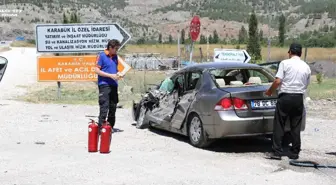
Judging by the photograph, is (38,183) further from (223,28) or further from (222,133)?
(223,28)

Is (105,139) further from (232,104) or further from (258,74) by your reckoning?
(258,74)

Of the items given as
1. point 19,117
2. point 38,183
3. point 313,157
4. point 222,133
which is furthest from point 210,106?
point 19,117

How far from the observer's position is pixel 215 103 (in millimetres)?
8414

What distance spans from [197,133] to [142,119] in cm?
249

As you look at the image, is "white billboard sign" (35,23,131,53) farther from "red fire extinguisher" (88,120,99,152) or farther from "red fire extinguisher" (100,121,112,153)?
"red fire extinguisher" (100,121,112,153)

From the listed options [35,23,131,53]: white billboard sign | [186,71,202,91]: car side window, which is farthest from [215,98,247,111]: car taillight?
[35,23,131,53]: white billboard sign

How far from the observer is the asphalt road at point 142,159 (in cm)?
673

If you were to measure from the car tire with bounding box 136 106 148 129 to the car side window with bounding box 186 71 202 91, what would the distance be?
70.9 inches

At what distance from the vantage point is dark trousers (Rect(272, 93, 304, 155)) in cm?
778

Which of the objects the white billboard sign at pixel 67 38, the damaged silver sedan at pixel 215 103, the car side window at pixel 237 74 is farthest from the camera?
the white billboard sign at pixel 67 38

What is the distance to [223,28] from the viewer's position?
181 metres

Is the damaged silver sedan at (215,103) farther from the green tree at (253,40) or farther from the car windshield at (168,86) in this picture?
the green tree at (253,40)

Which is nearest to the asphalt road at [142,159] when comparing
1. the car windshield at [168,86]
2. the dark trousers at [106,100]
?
the dark trousers at [106,100]

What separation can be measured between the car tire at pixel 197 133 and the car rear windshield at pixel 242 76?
0.82 m
